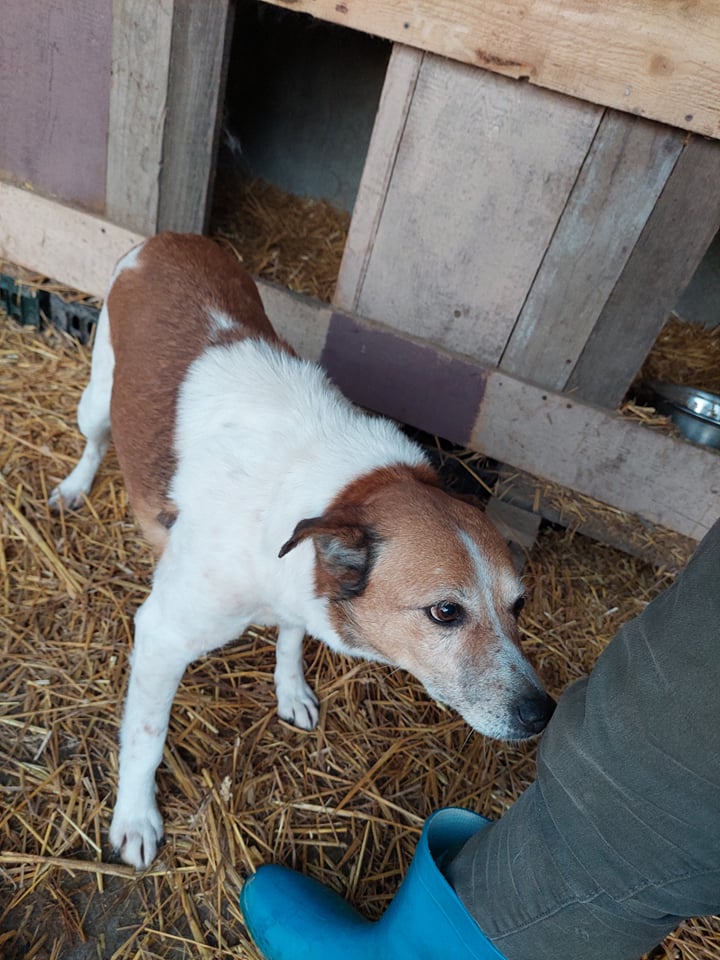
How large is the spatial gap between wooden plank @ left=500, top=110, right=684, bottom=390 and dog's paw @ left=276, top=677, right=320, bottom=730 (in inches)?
73.6

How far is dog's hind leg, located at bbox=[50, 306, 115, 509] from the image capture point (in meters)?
2.99

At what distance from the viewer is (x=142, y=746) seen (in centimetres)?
230

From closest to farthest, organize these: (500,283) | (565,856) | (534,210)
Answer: (565,856), (534,210), (500,283)

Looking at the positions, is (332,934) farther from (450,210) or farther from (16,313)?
(16,313)

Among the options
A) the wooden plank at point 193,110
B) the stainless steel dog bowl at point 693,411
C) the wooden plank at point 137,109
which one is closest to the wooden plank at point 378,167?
the wooden plank at point 193,110

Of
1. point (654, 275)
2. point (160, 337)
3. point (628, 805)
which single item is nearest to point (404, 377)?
point (654, 275)

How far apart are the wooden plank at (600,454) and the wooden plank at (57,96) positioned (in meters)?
2.42

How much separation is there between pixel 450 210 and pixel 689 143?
3.33 feet

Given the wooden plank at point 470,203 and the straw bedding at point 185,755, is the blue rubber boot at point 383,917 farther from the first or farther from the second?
the wooden plank at point 470,203

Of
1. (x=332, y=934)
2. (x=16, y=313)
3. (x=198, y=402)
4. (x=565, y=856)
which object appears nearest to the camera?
(x=565, y=856)

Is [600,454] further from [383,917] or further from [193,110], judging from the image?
[193,110]

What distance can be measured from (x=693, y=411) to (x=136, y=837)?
10.8 feet

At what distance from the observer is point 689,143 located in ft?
9.34

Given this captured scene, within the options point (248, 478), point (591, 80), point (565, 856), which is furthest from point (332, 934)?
point (591, 80)
